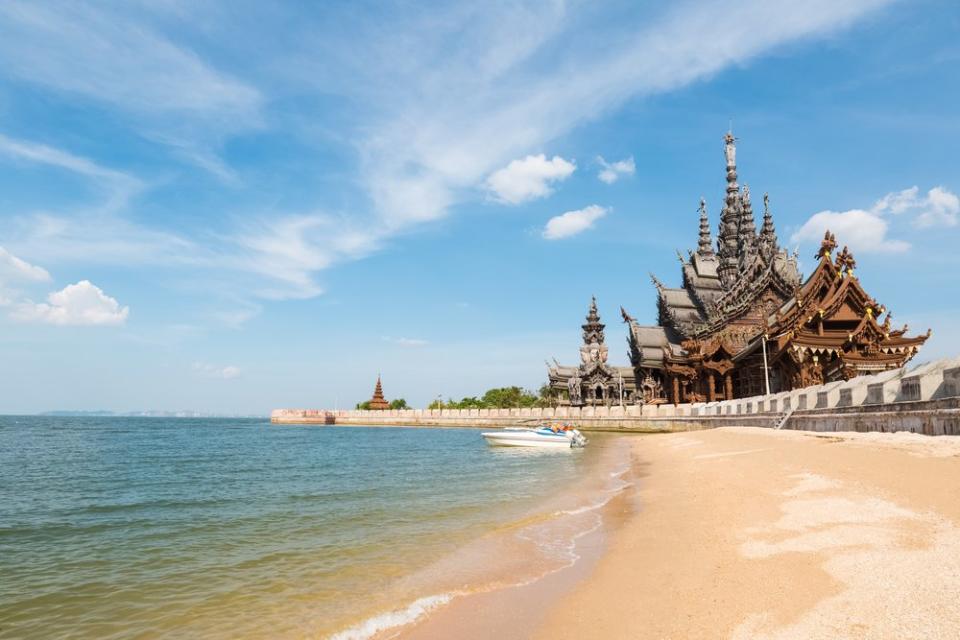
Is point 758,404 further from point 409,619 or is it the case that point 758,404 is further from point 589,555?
point 409,619

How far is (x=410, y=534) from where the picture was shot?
1173 cm

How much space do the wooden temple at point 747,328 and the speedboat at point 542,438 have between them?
15.0 meters

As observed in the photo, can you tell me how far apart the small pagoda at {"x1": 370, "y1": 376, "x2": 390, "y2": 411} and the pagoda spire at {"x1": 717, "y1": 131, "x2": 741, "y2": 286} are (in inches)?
3515

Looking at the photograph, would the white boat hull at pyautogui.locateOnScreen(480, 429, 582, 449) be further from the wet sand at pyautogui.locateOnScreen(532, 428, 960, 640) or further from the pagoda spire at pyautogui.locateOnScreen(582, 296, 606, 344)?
the pagoda spire at pyautogui.locateOnScreen(582, 296, 606, 344)

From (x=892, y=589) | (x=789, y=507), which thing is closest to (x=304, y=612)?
(x=892, y=589)

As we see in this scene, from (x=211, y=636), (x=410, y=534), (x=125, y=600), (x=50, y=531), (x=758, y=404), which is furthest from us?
(x=758, y=404)

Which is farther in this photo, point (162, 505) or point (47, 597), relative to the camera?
point (162, 505)

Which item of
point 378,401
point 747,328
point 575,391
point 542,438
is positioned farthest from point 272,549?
point 378,401

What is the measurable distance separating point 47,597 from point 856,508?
37.5 ft

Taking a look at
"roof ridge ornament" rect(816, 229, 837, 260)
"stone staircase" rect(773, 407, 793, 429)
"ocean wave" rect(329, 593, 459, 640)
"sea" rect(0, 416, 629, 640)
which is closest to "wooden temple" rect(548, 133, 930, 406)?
"roof ridge ornament" rect(816, 229, 837, 260)

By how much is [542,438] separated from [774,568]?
33.6m

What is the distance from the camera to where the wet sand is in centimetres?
456

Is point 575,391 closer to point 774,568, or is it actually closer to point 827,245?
point 827,245

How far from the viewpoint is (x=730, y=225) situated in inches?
3172
